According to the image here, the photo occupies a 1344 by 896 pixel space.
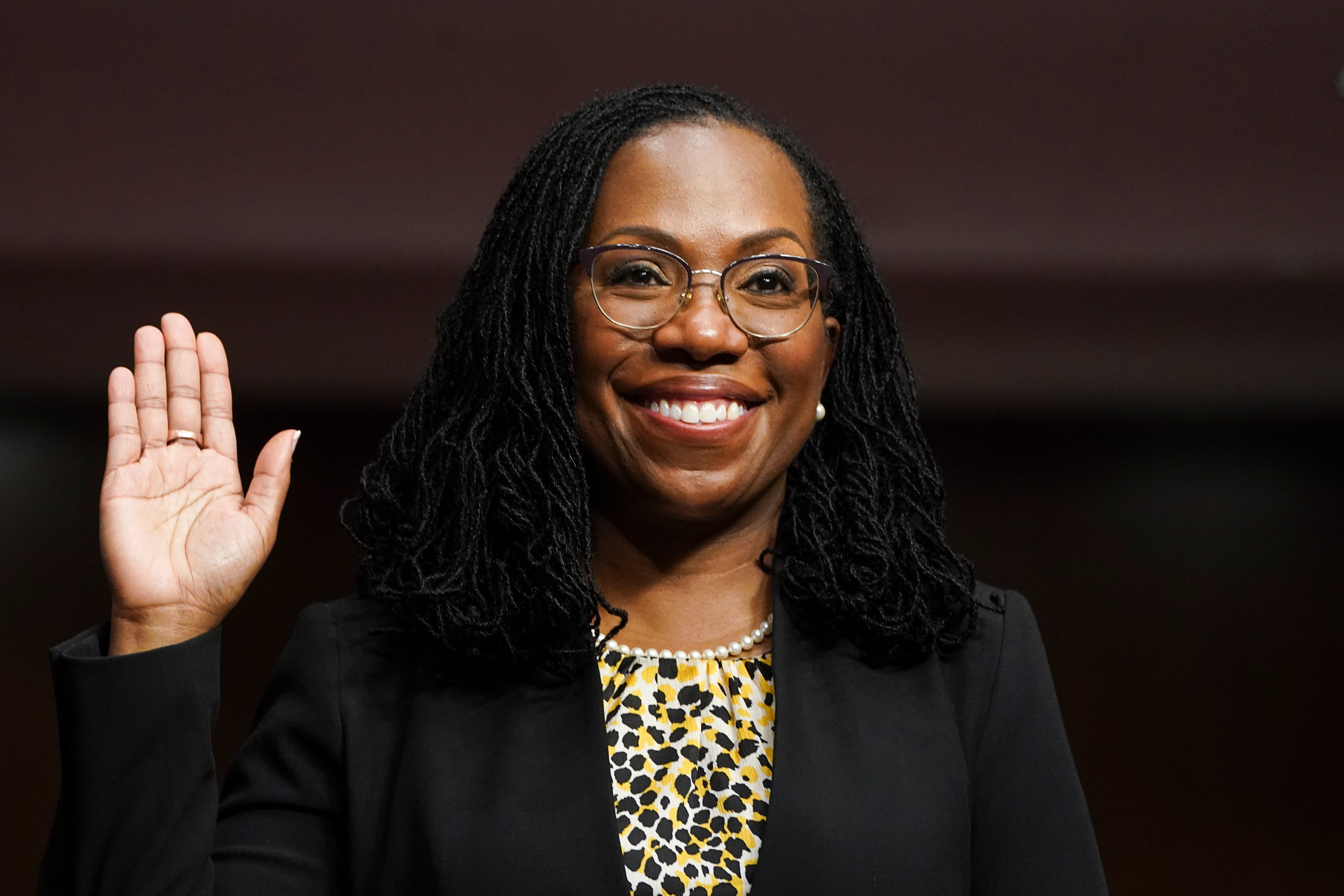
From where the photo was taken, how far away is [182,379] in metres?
1.41

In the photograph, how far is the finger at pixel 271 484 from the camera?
1.38 m

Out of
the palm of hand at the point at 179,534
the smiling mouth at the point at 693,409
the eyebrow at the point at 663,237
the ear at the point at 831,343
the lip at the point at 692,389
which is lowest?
the palm of hand at the point at 179,534

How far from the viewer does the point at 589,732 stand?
1.40m

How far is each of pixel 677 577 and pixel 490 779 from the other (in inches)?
11.5

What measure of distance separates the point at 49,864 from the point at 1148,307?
1906 millimetres

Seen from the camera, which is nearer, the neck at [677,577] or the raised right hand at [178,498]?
the raised right hand at [178,498]

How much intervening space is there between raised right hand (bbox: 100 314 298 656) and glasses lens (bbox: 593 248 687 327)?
335mm

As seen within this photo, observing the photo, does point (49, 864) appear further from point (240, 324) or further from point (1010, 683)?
point (240, 324)

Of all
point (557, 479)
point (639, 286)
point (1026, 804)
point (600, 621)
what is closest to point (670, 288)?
point (639, 286)

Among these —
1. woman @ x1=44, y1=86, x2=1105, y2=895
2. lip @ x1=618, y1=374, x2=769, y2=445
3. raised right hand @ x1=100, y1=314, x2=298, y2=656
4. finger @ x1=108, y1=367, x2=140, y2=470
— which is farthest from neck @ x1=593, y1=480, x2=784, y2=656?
finger @ x1=108, y1=367, x2=140, y2=470

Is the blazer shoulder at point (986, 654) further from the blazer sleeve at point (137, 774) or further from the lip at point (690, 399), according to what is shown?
the blazer sleeve at point (137, 774)

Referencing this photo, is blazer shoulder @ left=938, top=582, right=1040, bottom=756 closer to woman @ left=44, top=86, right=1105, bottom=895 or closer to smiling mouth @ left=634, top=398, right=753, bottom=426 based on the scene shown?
woman @ left=44, top=86, right=1105, bottom=895

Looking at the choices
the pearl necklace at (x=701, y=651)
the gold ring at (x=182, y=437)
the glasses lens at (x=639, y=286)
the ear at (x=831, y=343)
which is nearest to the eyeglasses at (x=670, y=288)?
the glasses lens at (x=639, y=286)

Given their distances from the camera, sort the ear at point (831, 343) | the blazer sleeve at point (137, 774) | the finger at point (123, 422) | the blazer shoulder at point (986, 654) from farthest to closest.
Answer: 1. the ear at point (831, 343)
2. the blazer shoulder at point (986, 654)
3. the finger at point (123, 422)
4. the blazer sleeve at point (137, 774)
